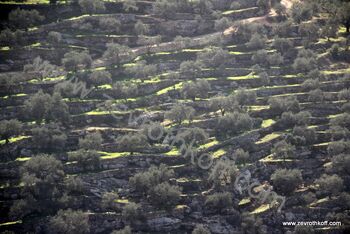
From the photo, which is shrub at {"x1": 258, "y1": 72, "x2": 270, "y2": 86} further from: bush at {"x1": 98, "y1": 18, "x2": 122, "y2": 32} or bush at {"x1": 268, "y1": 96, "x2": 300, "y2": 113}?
bush at {"x1": 98, "y1": 18, "x2": 122, "y2": 32}

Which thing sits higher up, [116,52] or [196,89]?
[116,52]

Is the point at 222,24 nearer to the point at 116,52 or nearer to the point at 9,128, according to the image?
the point at 116,52

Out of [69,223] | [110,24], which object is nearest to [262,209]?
[69,223]

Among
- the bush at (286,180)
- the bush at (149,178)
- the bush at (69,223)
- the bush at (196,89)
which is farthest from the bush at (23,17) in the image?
the bush at (286,180)

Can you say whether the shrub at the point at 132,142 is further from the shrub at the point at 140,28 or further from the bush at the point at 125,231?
the shrub at the point at 140,28

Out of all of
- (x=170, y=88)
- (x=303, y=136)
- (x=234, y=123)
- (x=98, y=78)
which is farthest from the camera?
(x=170, y=88)

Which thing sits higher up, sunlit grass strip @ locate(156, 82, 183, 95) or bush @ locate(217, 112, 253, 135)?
sunlit grass strip @ locate(156, 82, 183, 95)

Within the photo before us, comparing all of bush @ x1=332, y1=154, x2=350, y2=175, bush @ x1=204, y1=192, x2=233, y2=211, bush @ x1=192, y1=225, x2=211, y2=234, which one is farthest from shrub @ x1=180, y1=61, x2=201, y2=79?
bush @ x1=192, y1=225, x2=211, y2=234
